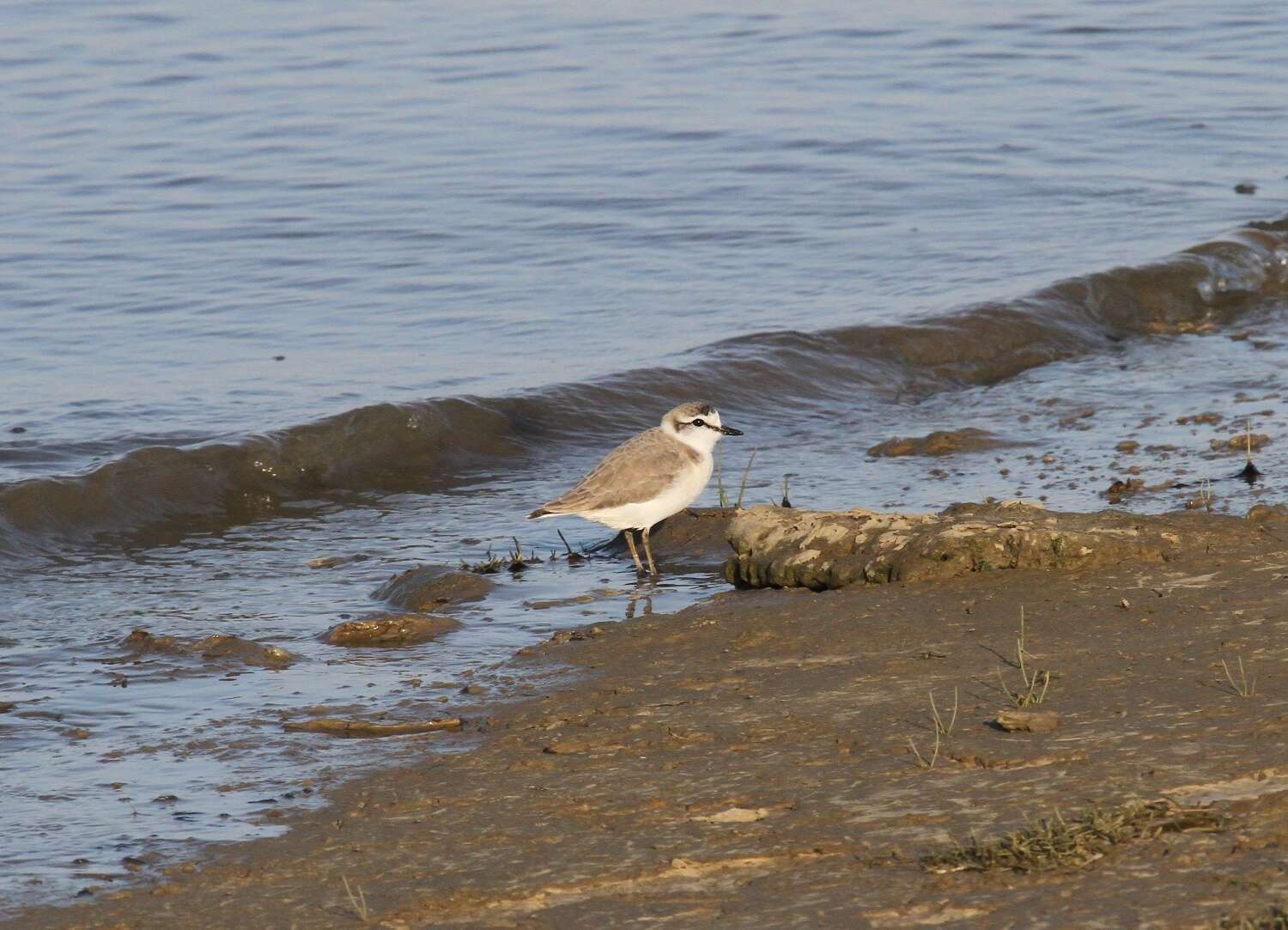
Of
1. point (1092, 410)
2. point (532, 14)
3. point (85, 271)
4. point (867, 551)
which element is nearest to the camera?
point (867, 551)

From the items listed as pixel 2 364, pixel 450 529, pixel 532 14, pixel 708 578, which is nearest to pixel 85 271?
pixel 2 364

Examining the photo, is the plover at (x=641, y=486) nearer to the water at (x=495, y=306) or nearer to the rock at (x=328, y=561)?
the water at (x=495, y=306)

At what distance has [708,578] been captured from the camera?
26.7 ft

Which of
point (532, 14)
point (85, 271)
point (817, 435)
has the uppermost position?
point (532, 14)

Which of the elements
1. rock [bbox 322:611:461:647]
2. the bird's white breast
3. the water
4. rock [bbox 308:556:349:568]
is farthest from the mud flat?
rock [bbox 308:556:349:568]

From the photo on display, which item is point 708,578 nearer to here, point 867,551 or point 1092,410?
point 867,551

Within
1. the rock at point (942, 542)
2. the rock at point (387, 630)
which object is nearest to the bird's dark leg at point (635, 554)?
the rock at point (942, 542)

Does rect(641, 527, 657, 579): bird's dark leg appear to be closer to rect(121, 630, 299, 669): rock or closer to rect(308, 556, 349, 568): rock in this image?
rect(308, 556, 349, 568): rock

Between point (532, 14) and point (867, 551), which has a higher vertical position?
point (532, 14)

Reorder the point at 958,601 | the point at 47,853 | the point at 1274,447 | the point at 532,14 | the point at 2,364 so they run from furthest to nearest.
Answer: the point at 532,14
the point at 2,364
the point at 1274,447
the point at 958,601
the point at 47,853

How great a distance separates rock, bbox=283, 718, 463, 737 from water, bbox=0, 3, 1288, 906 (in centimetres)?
12

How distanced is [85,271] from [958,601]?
33.9 ft

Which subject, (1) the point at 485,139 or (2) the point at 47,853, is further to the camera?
(1) the point at 485,139

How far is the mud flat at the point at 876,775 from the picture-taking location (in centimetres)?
413
